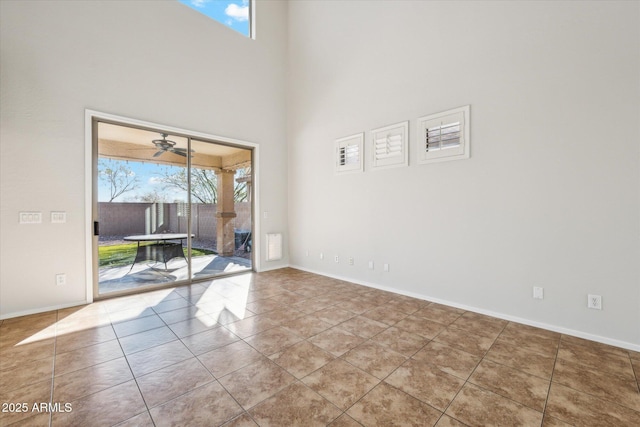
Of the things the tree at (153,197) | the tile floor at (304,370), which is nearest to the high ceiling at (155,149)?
the tree at (153,197)

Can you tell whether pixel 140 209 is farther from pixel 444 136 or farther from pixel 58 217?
A: pixel 444 136

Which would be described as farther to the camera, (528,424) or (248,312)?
(248,312)

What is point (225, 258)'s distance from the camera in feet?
16.9

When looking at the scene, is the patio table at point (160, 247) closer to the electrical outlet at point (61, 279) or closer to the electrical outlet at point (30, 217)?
the electrical outlet at point (61, 279)

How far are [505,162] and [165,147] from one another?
4.78 meters

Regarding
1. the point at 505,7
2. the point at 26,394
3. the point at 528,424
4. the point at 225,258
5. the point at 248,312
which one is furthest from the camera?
the point at 225,258

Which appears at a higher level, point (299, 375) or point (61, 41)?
point (61, 41)

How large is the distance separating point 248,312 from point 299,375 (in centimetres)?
145

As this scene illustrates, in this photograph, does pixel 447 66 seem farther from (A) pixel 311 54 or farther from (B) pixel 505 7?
(A) pixel 311 54

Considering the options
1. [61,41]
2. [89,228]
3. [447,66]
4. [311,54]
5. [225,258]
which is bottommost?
[225,258]

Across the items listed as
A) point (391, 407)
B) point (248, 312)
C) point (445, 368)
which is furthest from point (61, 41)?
point (445, 368)

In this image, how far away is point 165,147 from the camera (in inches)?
170

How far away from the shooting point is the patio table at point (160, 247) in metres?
4.12

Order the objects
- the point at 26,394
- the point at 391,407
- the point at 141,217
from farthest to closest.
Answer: the point at 141,217, the point at 26,394, the point at 391,407
